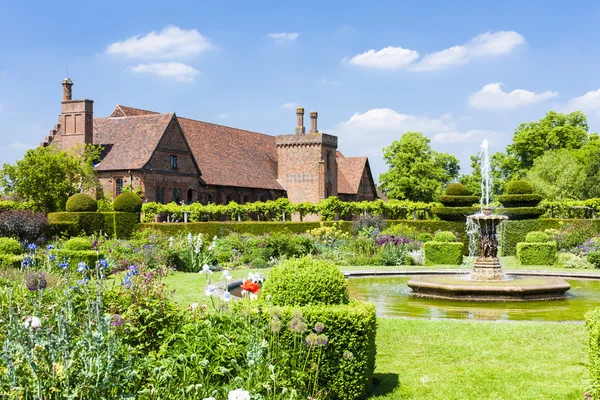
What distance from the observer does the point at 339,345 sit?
21.5 ft

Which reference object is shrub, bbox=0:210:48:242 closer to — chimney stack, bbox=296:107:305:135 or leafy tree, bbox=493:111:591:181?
chimney stack, bbox=296:107:305:135

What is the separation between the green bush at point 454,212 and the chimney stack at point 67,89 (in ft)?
83.5

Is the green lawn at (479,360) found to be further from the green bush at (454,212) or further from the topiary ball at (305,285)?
the green bush at (454,212)

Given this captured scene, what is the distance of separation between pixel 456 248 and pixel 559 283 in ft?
Result: 33.9

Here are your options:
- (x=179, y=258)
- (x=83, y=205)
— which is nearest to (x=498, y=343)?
(x=179, y=258)

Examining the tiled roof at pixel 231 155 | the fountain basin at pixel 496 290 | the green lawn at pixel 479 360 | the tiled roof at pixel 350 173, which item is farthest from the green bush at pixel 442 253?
the tiled roof at pixel 350 173

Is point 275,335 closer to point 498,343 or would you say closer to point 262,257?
point 498,343

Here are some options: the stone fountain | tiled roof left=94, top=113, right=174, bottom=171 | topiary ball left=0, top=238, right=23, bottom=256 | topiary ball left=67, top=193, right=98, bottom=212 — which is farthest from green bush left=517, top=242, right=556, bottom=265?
tiled roof left=94, top=113, right=174, bottom=171

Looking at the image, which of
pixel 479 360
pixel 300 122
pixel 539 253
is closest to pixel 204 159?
pixel 300 122

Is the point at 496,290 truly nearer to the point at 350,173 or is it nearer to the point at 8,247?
the point at 8,247

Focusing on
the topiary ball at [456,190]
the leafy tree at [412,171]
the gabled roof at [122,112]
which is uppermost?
the gabled roof at [122,112]

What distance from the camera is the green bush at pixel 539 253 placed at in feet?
81.7

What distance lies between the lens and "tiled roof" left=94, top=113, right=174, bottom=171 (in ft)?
140

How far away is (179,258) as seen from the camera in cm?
2153
